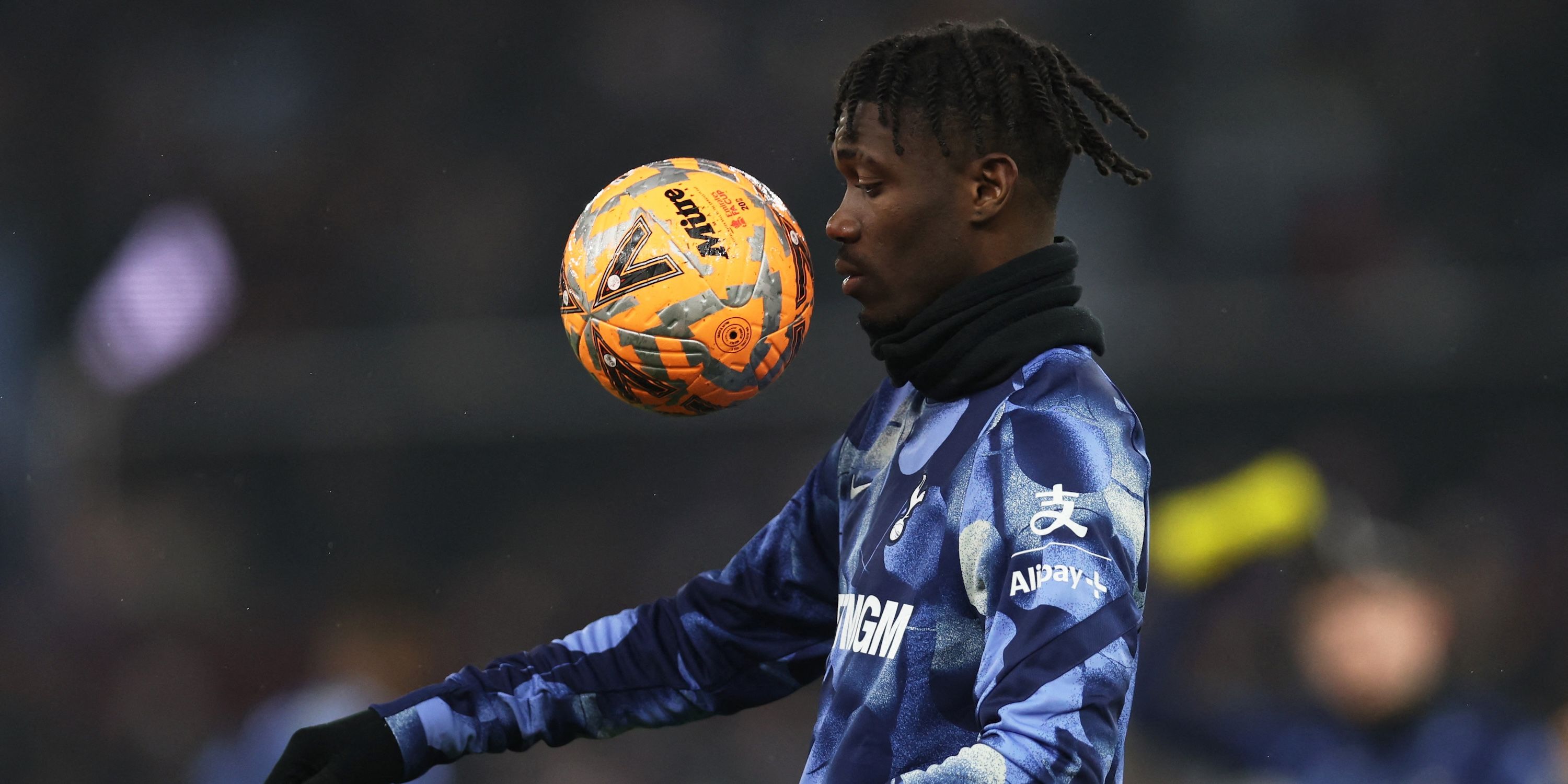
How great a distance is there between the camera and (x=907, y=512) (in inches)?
91.0

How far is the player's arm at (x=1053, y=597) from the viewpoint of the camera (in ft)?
6.22

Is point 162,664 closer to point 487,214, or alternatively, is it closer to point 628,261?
point 487,214

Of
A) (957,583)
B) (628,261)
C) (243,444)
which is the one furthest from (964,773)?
(243,444)

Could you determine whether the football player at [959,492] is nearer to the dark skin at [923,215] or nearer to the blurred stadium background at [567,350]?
the dark skin at [923,215]

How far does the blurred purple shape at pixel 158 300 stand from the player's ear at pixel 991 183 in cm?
500

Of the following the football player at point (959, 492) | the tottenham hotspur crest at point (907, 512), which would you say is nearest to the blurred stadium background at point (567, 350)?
the football player at point (959, 492)

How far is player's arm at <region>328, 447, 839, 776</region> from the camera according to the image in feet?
8.89

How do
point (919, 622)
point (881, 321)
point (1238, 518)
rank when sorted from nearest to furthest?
point (919, 622)
point (881, 321)
point (1238, 518)

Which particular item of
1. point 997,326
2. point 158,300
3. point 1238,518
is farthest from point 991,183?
point 158,300

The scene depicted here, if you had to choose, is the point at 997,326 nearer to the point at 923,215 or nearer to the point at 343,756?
the point at 923,215

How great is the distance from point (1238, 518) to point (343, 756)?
4.34 metres

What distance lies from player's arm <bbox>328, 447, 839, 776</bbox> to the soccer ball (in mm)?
279

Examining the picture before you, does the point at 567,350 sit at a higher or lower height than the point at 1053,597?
lower

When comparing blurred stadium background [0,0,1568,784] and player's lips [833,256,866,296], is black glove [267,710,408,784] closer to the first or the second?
player's lips [833,256,866,296]
